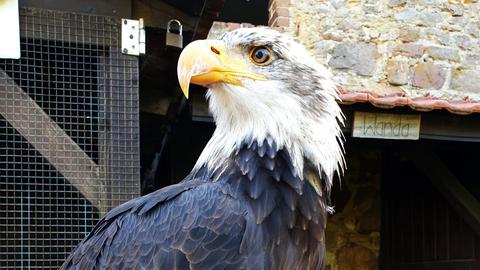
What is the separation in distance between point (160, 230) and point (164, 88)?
2474 mm

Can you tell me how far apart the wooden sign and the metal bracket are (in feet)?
5.09

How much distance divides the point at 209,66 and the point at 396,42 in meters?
4.18

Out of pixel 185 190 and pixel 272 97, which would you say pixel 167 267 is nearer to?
pixel 185 190

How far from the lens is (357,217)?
6066 mm

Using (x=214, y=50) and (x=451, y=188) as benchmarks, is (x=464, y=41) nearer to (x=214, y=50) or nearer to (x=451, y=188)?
(x=451, y=188)

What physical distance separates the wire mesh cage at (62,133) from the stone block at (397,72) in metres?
3.37

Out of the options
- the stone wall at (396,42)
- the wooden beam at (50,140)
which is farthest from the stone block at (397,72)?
A: the wooden beam at (50,140)

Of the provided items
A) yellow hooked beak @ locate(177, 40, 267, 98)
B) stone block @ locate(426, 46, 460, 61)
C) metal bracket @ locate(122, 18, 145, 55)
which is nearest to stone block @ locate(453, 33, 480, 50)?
stone block @ locate(426, 46, 460, 61)

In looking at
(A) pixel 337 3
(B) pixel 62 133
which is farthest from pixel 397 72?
(B) pixel 62 133

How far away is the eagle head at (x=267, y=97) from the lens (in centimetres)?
237

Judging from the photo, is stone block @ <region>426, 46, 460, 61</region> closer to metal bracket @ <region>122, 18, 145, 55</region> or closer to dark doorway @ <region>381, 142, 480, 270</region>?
dark doorway @ <region>381, 142, 480, 270</region>

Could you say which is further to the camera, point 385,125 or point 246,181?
point 385,125

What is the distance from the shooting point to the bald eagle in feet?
7.16

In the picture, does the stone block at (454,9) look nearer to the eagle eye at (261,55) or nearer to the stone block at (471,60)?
the stone block at (471,60)
